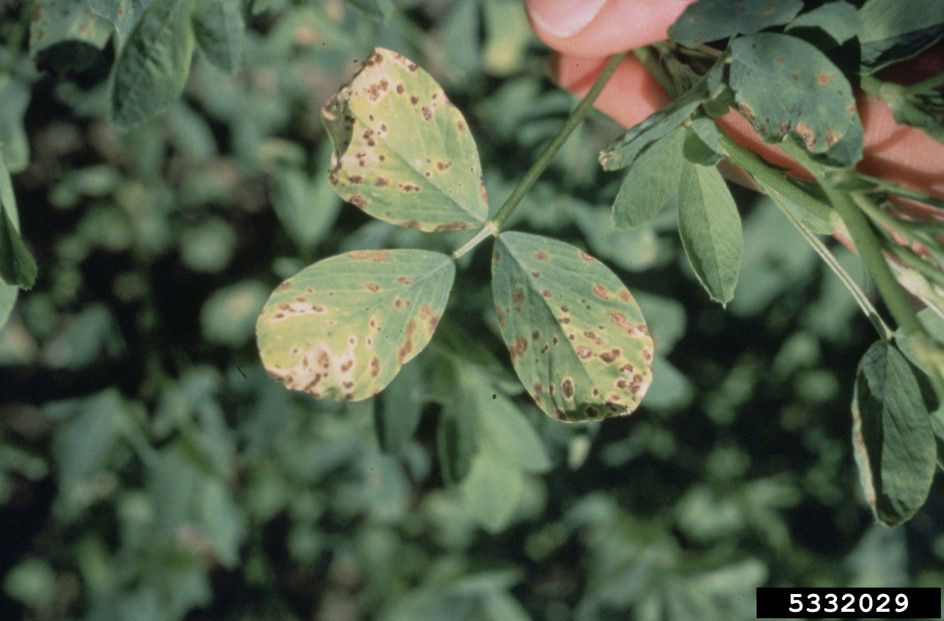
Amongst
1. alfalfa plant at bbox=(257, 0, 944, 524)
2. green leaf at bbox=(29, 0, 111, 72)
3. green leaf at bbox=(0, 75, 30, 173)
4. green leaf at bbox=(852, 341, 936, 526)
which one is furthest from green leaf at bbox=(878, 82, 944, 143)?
green leaf at bbox=(0, 75, 30, 173)

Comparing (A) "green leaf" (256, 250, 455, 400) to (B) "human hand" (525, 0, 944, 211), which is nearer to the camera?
(A) "green leaf" (256, 250, 455, 400)

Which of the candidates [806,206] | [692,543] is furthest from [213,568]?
[806,206]

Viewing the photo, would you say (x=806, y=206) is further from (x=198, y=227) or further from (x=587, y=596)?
(x=198, y=227)

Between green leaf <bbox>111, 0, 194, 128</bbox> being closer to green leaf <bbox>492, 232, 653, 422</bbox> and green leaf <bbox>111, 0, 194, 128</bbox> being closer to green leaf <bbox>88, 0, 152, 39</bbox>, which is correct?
green leaf <bbox>88, 0, 152, 39</bbox>

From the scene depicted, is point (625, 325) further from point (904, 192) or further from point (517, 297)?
point (904, 192)

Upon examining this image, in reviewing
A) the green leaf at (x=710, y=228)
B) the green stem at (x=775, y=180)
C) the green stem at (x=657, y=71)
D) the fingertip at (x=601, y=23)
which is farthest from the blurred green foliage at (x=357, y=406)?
the green stem at (x=775, y=180)

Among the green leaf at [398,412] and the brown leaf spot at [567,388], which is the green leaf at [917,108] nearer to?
the brown leaf spot at [567,388]

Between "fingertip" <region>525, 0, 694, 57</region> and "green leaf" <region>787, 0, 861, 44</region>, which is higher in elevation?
"green leaf" <region>787, 0, 861, 44</region>
